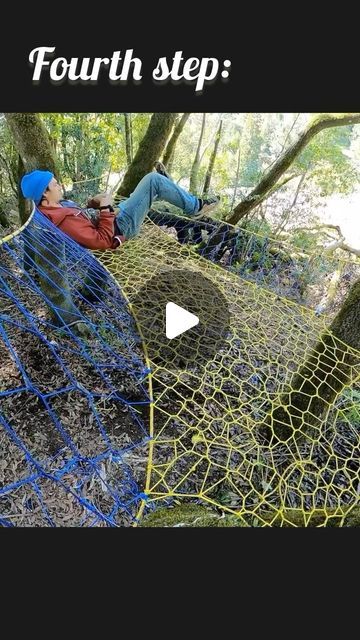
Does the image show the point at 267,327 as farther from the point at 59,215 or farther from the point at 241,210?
the point at 241,210

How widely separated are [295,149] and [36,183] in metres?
1.94

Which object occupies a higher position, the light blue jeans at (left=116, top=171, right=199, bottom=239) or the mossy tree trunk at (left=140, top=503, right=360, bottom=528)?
the light blue jeans at (left=116, top=171, right=199, bottom=239)

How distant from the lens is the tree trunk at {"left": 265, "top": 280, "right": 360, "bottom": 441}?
1.57 metres

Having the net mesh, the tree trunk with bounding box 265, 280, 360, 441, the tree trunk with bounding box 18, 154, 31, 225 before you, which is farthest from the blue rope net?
the tree trunk with bounding box 18, 154, 31, 225

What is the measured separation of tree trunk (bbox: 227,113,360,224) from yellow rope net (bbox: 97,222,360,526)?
96cm

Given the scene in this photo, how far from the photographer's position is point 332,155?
4.34m

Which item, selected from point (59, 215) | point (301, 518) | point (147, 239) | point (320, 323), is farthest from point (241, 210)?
point (301, 518)

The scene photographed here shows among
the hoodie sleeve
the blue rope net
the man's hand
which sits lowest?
the blue rope net

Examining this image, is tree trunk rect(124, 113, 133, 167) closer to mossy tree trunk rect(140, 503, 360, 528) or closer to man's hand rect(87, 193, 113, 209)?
man's hand rect(87, 193, 113, 209)

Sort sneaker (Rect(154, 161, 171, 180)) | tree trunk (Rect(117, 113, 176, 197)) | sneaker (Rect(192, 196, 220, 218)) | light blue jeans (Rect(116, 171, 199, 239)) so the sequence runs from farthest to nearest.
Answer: tree trunk (Rect(117, 113, 176, 197)) → sneaker (Rect(154, 161, 171, 180)) → sneaker (Rect(192, 196, 220, 218)) → light blue jeans (Rect(116, 171, 199, 239))

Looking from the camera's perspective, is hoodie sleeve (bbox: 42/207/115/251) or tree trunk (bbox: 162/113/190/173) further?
tree trunk (bbox: 162/113/190/173)

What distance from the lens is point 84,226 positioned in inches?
69.2

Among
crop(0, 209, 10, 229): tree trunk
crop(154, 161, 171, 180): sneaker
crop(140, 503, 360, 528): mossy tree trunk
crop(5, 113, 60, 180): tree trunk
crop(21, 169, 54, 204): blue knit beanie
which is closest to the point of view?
crop(140, 503, 360, 528): mossy tree trunk

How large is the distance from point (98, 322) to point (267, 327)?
87 cm
